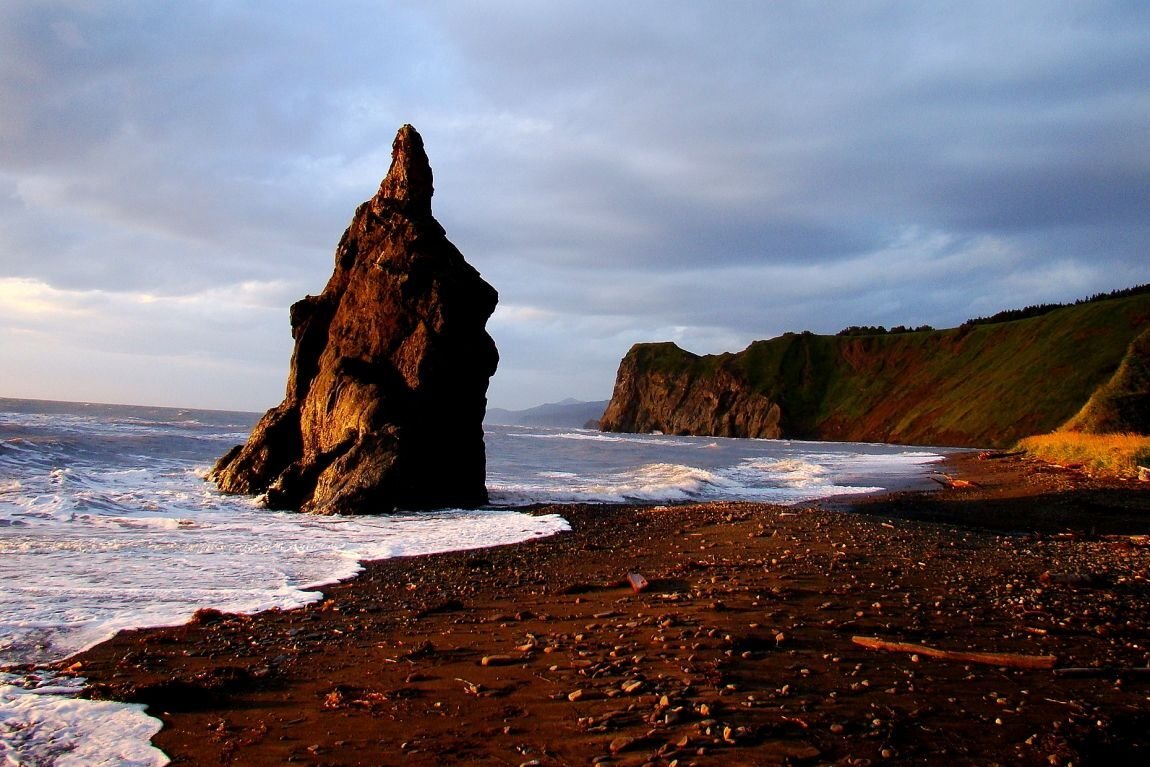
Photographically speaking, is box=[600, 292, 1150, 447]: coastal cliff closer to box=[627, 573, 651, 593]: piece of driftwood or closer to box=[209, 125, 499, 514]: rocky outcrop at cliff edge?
box=[209, 125, 499, 514]: rocky outcrop at cliff edge

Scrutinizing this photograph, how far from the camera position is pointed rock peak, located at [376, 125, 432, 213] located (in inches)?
1114

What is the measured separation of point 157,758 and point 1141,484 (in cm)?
2890

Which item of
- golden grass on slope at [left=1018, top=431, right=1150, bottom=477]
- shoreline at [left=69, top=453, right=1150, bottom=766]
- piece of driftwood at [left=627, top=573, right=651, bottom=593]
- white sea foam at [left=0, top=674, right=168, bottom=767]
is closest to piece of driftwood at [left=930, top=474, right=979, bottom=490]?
golden grass on slope at [left=1018, top=431, right=1150, bottom=477]

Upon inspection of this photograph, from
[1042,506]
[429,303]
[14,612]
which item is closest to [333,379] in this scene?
[429,303]

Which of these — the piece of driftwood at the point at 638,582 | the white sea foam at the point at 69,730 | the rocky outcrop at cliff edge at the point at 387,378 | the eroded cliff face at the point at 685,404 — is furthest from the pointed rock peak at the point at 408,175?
the eroded cliff face at the point at 685,404

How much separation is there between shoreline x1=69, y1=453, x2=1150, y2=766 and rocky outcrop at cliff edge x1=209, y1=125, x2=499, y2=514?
10738mm

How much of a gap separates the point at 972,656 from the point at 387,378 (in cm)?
2210

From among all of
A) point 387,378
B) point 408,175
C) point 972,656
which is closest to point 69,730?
point 972,656

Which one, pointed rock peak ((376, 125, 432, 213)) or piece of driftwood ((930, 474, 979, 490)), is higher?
pointed rock peak ((376, 125, 432, 213))

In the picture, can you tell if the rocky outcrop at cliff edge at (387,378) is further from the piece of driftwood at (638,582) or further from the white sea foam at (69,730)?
the white sea foam at (69,730)

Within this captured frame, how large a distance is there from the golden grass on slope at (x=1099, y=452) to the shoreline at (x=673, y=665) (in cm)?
1759

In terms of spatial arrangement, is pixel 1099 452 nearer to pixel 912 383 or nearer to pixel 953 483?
pixel 953 483

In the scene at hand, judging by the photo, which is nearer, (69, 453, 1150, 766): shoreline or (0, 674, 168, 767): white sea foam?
(69, 453, 1150, 766): shoreline

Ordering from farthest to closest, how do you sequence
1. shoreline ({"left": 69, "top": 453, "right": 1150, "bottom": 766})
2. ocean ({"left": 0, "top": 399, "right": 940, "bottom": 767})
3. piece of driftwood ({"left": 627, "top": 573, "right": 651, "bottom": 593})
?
piece of driftwood ({"left": 627, "top": 573, "right": 651, "bottom": 593}), ocean ({"left": 0, "top": 399, "right": 940, "bottom": 767}), shoreline ({"left": 69, "top": 453, "right": 1150, "bottom": 766})
